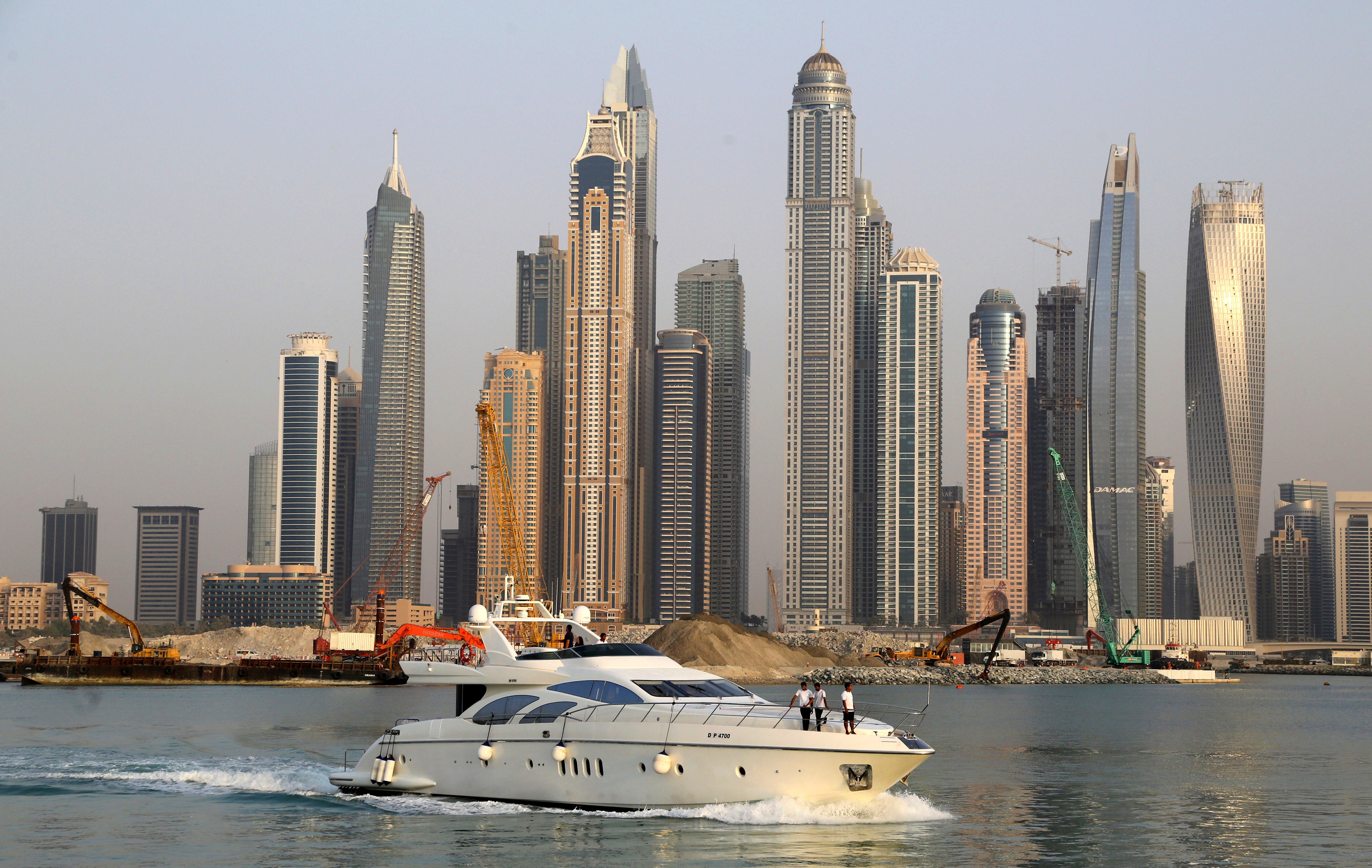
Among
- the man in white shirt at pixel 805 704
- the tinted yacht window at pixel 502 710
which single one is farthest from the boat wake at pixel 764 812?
the tinted yacht window at pixel 502 710

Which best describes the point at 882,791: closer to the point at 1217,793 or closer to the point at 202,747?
the point at 1217,793

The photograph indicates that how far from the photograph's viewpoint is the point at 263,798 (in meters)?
37.6

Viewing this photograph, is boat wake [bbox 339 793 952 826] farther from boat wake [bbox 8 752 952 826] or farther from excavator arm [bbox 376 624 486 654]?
excavator arm [bbox 376 624 486 654]

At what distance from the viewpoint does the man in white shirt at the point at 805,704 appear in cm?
3089

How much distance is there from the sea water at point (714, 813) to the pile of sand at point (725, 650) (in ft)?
265

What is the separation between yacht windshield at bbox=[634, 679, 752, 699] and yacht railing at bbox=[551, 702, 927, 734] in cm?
49

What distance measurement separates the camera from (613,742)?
31.5m

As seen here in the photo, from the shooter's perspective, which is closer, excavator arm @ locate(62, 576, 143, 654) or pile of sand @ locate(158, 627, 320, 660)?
excavator arm @ locate(62, 576, 143, 654)

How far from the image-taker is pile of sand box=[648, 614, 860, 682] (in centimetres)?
14862

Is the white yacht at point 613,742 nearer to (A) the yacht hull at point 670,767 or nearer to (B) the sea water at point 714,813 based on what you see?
(A) the yacht hull at point 670,767

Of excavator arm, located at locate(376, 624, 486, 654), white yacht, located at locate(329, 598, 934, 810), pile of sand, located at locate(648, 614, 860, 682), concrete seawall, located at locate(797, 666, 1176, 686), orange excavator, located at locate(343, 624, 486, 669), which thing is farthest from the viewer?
concrete seawall, located at locate(797, 666, 1176, 686)

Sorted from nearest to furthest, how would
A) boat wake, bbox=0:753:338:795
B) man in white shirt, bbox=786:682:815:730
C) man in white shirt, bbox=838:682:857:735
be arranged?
man in white shirt, bbox=838:682:857:735
man in white shirt, bbox=786:682:815:730
boat wake, bbox=0:753:338:795

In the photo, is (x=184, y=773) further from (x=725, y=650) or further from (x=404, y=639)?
(x=725, y=650)

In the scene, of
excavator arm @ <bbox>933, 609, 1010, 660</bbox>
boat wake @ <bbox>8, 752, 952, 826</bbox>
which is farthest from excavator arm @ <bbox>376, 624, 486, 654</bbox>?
boat wake @ <bbox>8, 752, 952, 826</bbox>
